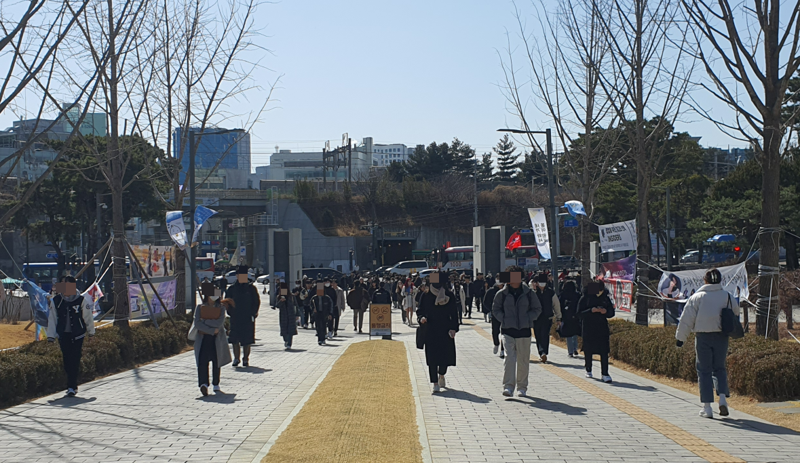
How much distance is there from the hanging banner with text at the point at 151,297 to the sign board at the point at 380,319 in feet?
18.3

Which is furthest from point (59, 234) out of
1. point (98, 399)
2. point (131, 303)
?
point (98, 399)

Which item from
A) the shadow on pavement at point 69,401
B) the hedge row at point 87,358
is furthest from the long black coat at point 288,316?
the shadow on pavement at point 69,401

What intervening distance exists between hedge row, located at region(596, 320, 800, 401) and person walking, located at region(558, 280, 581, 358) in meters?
1.74

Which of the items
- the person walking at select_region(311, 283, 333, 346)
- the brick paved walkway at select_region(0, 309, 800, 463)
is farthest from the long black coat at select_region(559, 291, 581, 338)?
the person walking at select_region(311, 283, 333, 346)

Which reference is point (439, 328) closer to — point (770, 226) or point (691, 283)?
point (770, 226)

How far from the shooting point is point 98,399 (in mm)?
10062

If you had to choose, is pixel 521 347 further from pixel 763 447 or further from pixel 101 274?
pixel 101 274

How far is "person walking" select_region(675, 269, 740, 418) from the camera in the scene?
26.3ft

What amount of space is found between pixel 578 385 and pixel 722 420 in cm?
309

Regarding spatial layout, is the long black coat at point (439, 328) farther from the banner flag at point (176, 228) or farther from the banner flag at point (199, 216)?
the banner flag at point (199, 216)

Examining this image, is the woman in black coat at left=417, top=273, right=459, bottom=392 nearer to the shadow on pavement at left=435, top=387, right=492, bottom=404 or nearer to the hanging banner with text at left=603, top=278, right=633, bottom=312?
the shadow on pavement at left=435, top=387, right=492, bottom=404

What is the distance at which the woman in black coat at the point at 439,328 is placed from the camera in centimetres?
1016

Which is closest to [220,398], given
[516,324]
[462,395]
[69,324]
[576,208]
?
[69,324]

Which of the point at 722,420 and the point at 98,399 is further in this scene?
the point at 98,399
